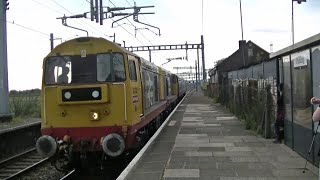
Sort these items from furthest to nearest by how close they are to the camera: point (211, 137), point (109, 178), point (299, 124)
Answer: point (211, 137) < point (109, 178) < point (299, 124)

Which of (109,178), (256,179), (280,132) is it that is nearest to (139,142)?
(109,178)

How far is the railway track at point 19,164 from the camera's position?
524 inches

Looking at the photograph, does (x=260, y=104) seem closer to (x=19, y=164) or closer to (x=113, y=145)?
(x=113, y=145)

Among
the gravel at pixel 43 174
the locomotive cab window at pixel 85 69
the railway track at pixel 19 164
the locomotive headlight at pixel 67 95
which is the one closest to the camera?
the locomotive headlight at pixel 67 95

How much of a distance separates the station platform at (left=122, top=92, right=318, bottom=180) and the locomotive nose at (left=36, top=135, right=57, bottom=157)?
1.96 m

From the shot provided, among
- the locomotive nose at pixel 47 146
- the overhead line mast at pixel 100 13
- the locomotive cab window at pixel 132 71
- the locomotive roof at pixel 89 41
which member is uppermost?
the overhead line mast at pixel 100 13

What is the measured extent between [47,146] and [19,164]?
447 centimetres

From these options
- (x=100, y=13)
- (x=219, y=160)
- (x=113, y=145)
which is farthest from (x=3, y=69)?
(x=219, y=160)

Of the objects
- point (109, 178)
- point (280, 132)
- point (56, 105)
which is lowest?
point (109, 178)

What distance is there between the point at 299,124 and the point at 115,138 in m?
3.94

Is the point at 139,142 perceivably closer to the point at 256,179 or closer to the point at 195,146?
the point at 195,146

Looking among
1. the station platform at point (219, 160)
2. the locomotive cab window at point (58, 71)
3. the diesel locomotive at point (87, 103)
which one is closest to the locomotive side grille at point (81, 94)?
the diesel locomotive at point (87, 103)

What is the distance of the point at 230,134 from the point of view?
15.8 metres

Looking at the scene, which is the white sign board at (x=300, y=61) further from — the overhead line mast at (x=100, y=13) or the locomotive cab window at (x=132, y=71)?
the overhead line mast at (x=100, y=13)
